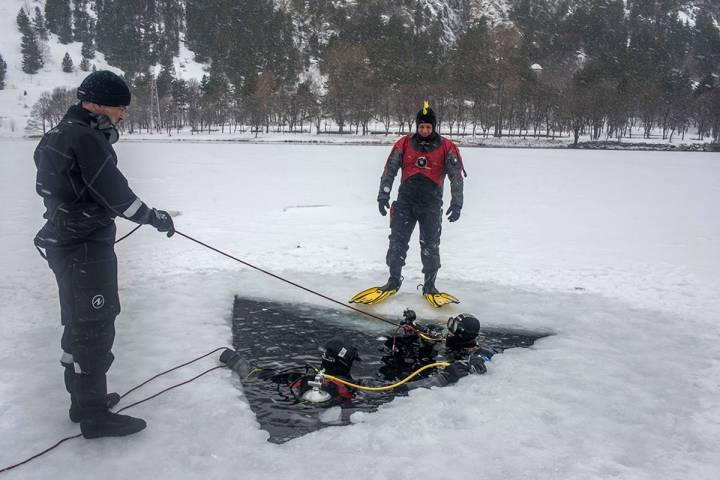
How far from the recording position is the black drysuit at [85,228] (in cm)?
299

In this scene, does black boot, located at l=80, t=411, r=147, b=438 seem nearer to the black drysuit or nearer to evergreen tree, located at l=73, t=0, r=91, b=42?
the black drysuit

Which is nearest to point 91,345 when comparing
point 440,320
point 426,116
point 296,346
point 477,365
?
point 296,346

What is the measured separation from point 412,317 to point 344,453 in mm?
2203

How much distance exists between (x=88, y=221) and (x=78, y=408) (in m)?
1.22

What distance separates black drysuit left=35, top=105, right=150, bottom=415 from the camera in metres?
2.99

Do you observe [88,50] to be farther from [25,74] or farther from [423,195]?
[423,195]

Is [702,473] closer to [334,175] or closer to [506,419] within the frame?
[506,419]

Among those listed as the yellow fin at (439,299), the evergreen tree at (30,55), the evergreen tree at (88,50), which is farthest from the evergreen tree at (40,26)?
the yellow fin at (439,299)

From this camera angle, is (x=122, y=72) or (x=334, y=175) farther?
(x=122, y=72)

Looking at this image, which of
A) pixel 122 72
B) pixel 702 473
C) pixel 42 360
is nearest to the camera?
pixel 702 473

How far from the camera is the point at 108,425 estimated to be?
3.27m

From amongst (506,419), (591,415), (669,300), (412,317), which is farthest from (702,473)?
(669,300)

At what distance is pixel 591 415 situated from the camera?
3713mm

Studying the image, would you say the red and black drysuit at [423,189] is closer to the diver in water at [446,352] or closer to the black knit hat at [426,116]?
the black knit hat at [426,116]
